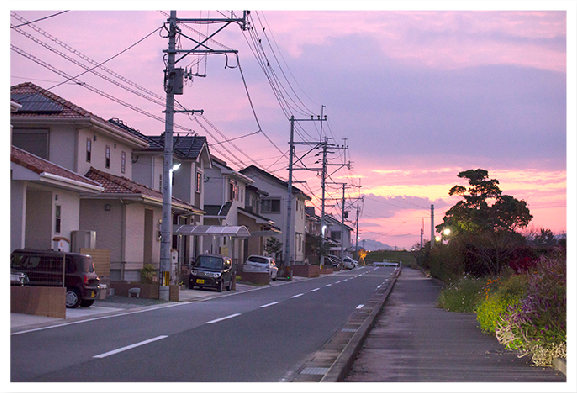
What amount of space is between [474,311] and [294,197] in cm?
5452

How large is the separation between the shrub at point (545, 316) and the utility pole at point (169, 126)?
1607 cm

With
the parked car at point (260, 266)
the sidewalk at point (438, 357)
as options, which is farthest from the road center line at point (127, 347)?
the parked car at point (260, 266)

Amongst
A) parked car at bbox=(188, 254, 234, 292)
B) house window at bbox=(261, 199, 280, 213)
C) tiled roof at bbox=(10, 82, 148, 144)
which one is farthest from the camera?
house window at bbox=(261, 199, 280, 213)

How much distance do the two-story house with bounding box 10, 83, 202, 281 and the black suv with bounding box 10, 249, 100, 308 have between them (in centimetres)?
296

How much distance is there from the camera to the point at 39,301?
55.8 feet

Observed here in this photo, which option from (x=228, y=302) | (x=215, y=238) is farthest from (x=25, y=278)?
(x=215, y=238)

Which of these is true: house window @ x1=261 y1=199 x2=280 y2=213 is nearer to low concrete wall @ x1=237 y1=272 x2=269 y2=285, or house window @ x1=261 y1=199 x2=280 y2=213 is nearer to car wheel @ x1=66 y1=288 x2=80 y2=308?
low concrete wall @ x1=237 y1=272 x2=269 y2=285

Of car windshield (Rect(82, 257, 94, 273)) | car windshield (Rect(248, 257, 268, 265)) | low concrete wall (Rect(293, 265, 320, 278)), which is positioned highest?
car windshield (Rect(82, 257, 94, 273))

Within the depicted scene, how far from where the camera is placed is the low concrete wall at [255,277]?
42500 millimetres

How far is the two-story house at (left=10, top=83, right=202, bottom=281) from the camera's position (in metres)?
24.9

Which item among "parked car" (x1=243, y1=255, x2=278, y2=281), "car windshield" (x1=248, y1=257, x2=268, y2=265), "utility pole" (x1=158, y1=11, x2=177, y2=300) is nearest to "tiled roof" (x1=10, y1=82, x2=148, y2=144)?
"utility pole" (x1=158, y1=11, x2=177, y2=300)

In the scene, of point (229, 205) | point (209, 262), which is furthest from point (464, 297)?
point (229, 205)

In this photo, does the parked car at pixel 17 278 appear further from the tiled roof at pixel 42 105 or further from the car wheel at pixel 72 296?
the tiled roof at pixel 42 105
